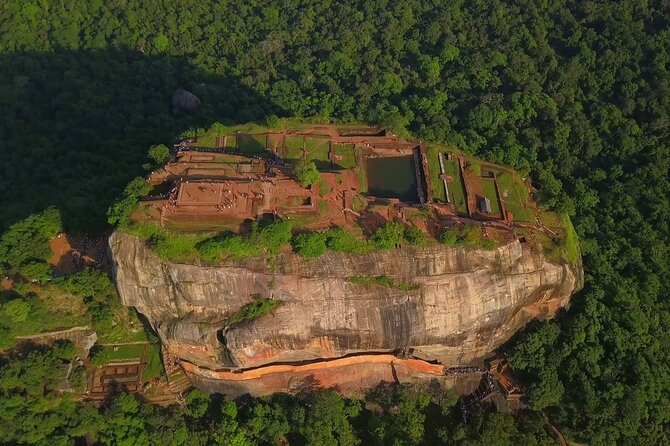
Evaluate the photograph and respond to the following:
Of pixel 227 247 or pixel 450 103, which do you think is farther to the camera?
pixel 450 103

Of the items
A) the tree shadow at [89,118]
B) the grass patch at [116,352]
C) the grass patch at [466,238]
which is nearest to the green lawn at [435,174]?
the grass patch at [466,238]

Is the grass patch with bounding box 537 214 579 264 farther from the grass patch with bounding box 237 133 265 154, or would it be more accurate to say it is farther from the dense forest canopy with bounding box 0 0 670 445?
the grass patch with bounding box 237 133 265 154

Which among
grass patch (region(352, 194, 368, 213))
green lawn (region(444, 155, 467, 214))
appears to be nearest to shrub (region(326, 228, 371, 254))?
grass patch (region(352, 194, 368, 213))

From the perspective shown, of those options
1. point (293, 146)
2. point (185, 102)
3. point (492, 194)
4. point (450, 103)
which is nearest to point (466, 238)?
point (492, 194)

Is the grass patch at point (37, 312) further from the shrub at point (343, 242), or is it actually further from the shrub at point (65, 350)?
the shrub at point (343, 242)

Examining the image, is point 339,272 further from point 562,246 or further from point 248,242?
point 562,246
